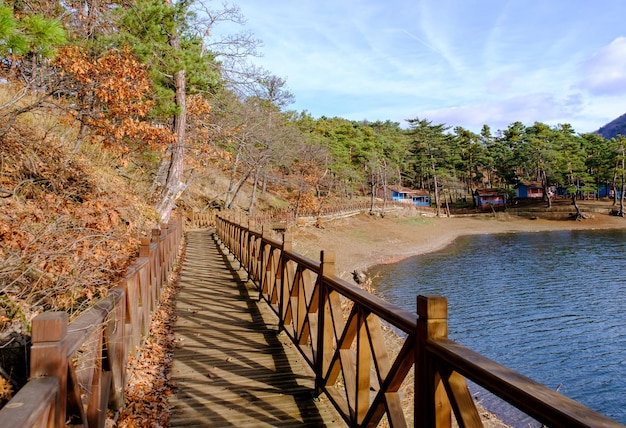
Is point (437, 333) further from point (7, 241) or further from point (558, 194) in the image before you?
point (558, 194)

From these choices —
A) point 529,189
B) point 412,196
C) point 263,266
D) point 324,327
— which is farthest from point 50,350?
point 529,189

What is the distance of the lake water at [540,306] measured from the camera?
10648 millimetres

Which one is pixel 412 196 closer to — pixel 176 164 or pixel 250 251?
pixel 176 164

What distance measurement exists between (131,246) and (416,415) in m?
6.79

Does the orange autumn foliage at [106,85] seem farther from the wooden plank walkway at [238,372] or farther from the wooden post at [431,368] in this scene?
the wooden post at [431,368]

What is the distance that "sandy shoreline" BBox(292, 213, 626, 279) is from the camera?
1123 inches

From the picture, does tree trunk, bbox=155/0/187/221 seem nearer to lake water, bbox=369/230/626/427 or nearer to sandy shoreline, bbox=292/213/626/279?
sandy shoreline, bbox=292/213/626/279

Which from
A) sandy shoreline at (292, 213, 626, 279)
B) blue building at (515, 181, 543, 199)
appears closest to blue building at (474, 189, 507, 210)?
blue building at (515, 181, 543, 199)

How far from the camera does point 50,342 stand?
6.12 feet

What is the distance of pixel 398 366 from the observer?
8.20ft

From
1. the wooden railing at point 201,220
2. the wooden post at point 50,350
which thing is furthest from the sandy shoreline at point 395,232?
the wooden post at point 50,350

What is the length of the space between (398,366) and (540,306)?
17201mm

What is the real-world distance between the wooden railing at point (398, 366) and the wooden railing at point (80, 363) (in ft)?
5.82

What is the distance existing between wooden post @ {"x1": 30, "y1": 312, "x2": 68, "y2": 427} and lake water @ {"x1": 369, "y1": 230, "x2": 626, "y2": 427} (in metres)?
9.21
